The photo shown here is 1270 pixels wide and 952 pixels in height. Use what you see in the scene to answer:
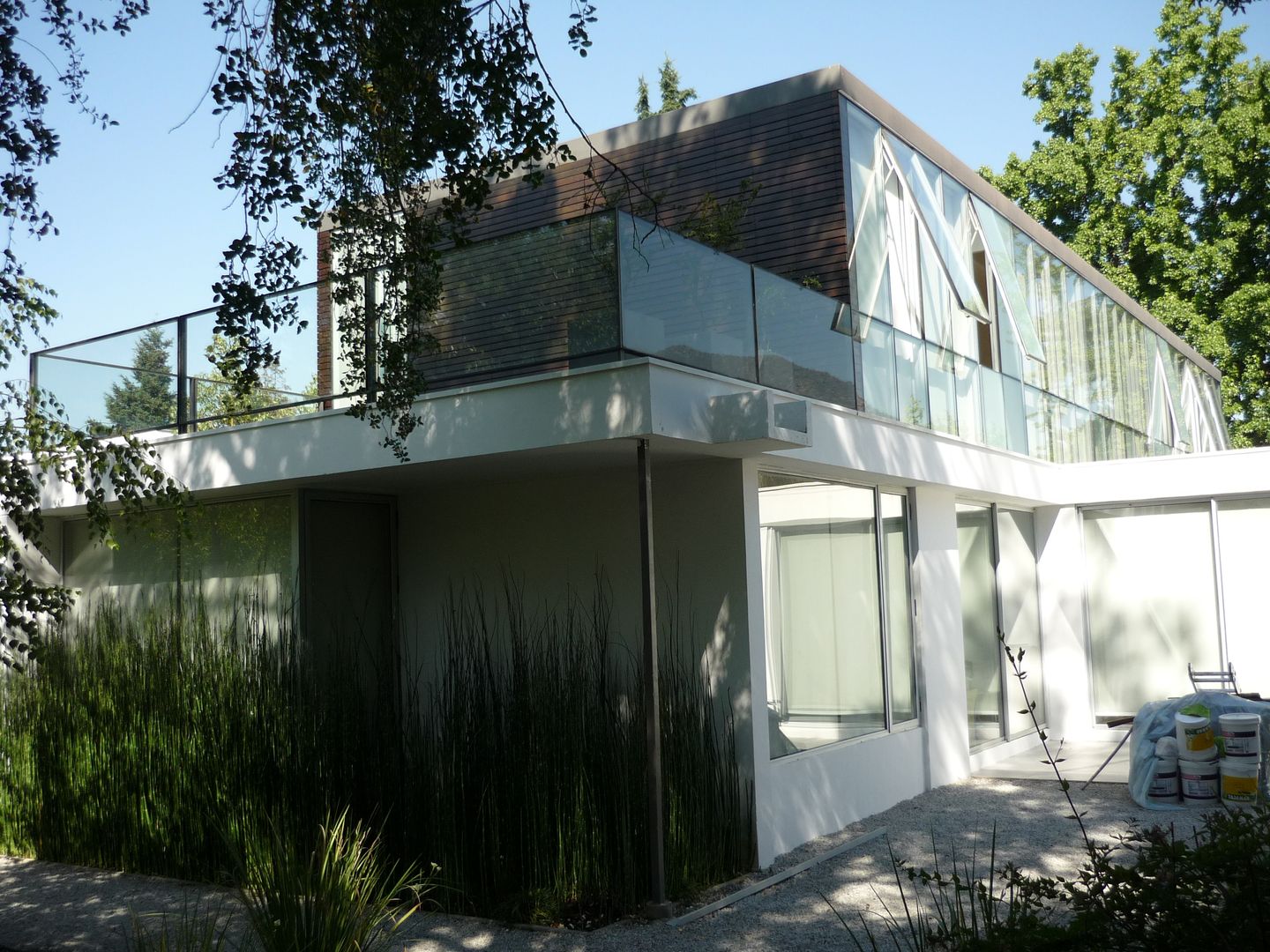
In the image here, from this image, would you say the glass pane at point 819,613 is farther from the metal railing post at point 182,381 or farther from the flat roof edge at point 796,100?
the metal railing post at point 182,381

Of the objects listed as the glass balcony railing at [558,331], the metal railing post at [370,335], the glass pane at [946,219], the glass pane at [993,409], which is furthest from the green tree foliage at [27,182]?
the glass pane at [993,409]

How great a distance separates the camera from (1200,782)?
24.0 ft

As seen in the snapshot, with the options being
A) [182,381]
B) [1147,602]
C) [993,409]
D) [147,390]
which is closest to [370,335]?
[182,381]

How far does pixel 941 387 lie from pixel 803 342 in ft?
7.93

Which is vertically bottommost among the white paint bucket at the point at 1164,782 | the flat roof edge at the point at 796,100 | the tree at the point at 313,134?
the white paint bucket at the point at 1164,782

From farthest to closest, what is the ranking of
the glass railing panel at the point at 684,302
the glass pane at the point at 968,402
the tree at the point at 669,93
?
1. the tree at the point at 669,93
2. the glass pane at the point at 968,402
3. the glass railing panel at the point at 684,302

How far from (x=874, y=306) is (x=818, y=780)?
332 centimetres

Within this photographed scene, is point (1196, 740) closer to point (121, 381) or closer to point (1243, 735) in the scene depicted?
point (1243, 735)

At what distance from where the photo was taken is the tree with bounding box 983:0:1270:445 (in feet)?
70.5

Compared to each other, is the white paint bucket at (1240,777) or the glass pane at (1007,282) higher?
the glass pane at (1007,282)

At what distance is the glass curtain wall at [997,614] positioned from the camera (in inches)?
379

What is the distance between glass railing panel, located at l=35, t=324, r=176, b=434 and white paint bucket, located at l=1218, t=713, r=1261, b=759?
22.8 feet

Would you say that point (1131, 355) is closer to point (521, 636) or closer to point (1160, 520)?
point (1160, 520)

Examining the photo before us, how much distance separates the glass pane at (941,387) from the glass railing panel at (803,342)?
1471 mm
